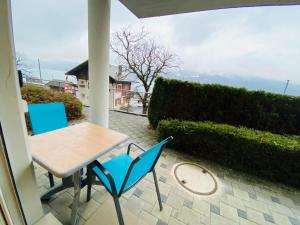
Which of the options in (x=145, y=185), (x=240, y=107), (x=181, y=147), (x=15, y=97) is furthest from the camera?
(x=240, y=107)

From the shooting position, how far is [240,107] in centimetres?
296

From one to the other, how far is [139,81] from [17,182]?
9.60m

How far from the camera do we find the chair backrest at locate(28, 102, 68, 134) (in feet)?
4.50

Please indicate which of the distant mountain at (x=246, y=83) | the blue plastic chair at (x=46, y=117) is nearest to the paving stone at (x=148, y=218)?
the blue plastic chair at (x=46, y=117)

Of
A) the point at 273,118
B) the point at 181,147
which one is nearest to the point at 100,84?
the point at 181,147

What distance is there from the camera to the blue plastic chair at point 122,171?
917 mm

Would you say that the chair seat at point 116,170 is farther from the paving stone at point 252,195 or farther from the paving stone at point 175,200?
the paving stone at point 252,195

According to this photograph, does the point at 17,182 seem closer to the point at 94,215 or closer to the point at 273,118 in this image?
the point at 94,215

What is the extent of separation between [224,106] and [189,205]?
241 centimetres

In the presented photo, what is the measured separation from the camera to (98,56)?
5.69ft

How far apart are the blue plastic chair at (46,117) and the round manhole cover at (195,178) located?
1.71 metres

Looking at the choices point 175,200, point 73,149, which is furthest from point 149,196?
point 73,149

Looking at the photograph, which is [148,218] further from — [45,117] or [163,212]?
[45,117]

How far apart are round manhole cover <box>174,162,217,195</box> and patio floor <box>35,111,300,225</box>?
0.09 meters
